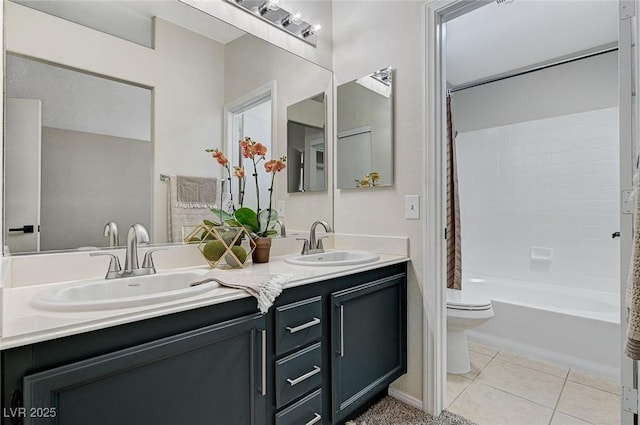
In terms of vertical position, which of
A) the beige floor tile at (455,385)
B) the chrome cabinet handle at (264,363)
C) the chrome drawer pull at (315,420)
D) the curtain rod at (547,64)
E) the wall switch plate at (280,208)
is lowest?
the beige floor tile at (455,385)

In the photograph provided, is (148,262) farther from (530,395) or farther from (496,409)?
(530,395)

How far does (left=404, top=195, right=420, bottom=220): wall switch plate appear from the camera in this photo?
5.88 feet

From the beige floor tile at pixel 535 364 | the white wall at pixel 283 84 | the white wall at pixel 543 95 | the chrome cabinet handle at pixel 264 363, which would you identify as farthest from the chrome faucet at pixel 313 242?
the white wall at pixel 543 95

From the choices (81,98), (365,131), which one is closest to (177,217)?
(81,98)

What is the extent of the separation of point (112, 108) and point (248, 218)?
29.1 inches

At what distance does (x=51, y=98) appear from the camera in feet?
4.11

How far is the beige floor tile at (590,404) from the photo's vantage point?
A: 1705mm

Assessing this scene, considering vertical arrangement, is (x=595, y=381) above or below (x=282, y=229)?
below

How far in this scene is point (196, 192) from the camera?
163cm

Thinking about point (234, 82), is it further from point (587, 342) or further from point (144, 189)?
point (587, 342)

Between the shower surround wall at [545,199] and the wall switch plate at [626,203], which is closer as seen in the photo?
the wall switch plate at [626,203]

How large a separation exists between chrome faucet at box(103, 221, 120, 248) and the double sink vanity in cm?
10

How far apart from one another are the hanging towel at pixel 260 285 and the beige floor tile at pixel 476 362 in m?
1.63

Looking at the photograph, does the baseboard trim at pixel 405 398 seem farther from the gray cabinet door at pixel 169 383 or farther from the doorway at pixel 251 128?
the doorway at pixel 251 128
